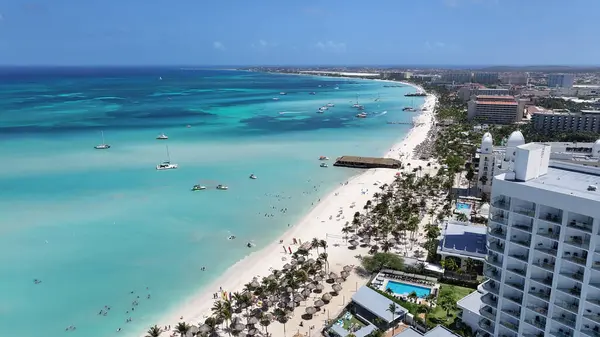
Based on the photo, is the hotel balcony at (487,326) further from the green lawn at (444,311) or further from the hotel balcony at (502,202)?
the green lawn at (444,311)

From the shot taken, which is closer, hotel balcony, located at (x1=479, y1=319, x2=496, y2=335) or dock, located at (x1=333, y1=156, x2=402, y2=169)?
hotel balcony, located at (x1=479, y1=319, x2=496, y2=335)

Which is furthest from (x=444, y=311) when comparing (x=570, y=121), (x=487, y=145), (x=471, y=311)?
(x=570, y=121)

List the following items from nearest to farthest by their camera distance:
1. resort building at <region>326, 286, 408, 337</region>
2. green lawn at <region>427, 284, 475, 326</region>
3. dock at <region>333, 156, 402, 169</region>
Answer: resort building at <region>326, 286, 408, 337</region>
green lawn at <region>427, 284, 475, 326</region>
dock at <region>333, 156, 402, 169</region>

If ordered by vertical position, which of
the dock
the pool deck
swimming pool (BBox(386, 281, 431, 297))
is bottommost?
swimming pool (BBox(386, 281, 431, 297))

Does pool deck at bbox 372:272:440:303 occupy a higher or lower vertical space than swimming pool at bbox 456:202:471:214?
lower

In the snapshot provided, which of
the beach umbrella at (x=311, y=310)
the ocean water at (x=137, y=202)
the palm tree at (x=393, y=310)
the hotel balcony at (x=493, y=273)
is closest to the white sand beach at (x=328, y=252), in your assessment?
the beach umbrella at (x=311, y=310)

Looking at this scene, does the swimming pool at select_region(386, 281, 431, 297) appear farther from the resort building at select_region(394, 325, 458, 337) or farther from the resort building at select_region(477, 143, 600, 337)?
the resort building at select_region(477, 143, 600, 337)

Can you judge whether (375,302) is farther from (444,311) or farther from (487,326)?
(487,326)

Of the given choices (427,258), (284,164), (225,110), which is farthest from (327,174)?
(225,110)

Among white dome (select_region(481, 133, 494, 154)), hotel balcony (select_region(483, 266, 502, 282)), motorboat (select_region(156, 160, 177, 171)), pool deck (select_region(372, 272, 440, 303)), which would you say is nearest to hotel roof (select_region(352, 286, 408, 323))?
pool deck (select_region(372, 272, 440, 303))
